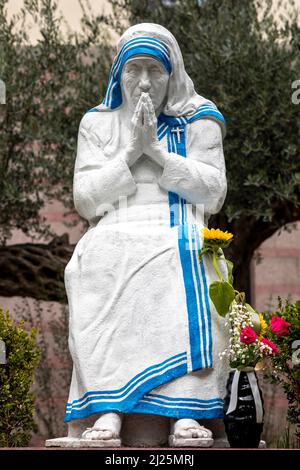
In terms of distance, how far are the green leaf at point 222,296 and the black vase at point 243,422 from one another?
1.63 ft

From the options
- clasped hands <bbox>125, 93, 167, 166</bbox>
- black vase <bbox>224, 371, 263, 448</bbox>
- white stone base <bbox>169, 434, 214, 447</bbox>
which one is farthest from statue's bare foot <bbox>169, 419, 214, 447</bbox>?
clasped hands <bbox>125, 93, 167, 166</bbox>

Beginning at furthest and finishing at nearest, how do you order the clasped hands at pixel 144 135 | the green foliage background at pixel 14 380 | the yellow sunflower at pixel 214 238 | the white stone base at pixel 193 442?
the green foliage background at pixel 14 380, the clasped hands at pixel 144 135, the yellow sunflower at pixel 214 238, the white stone base at pixel 193 442

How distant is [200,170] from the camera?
728 cm

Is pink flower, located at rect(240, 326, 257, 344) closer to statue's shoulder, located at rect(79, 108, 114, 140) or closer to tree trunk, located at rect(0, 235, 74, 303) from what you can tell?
statue's shoulder, located at rect(79, 108, 114, 140)

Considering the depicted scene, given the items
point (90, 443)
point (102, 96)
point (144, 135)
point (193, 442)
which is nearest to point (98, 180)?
point (144, 135)

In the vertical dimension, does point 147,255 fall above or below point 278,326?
above

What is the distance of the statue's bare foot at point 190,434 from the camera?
637 centimetres

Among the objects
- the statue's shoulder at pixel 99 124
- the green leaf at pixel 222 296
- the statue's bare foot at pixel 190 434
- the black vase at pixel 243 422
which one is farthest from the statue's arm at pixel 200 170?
the statue's bare foot at pixel 190 434

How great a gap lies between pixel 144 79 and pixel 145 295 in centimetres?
152

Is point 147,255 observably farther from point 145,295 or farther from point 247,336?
point 247,336

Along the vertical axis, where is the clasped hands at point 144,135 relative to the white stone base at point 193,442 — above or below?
above

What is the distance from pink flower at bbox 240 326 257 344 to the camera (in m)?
6.64

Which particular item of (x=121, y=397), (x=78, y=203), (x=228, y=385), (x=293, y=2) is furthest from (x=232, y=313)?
(x=293, y=2)

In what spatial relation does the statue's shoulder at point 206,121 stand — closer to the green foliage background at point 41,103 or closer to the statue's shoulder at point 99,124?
the statue's shoulder at point 99,124
